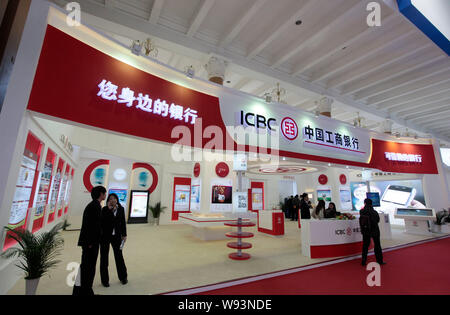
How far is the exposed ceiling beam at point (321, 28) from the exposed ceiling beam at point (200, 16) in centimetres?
210

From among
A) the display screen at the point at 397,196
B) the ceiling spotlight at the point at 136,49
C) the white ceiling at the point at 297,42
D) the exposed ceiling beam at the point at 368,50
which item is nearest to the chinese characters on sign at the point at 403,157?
the white ceiling at the point at 297,42

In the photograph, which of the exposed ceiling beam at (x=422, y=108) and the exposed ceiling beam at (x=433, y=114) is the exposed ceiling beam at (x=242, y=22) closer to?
the exposed ceiling beam at (x=422, y=108)

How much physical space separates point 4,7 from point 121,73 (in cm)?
311

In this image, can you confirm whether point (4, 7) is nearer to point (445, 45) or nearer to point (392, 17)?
point (445, 45)

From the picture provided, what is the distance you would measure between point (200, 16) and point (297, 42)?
2.24 metres

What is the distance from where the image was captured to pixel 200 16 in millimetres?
3992

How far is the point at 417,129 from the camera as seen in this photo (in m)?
9.70

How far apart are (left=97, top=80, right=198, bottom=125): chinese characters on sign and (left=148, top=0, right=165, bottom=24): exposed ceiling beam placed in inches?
65.3

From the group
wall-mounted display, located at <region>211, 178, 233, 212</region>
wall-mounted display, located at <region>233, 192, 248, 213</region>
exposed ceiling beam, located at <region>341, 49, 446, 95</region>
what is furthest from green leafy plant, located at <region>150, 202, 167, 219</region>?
exposed ceiling beam, located at <region>341, 49, 446, 95</region>

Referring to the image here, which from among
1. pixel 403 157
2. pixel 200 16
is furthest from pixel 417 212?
pixel 200 16

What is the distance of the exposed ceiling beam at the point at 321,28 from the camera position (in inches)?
154

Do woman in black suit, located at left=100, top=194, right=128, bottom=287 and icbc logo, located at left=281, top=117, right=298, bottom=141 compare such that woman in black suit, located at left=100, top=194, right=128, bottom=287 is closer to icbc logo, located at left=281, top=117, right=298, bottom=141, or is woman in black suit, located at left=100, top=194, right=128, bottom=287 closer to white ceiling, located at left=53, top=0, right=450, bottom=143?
white ceiling, located at left=53, top=0, right=450, bottom=143

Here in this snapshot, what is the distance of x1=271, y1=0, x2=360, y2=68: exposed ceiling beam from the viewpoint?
154 inches

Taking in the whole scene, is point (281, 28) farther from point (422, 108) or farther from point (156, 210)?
point (156, 210)
